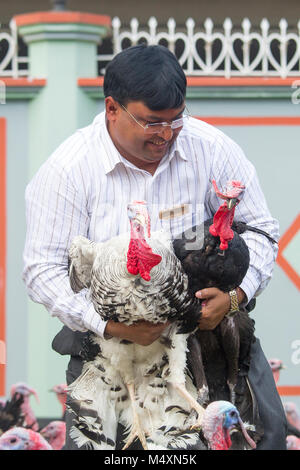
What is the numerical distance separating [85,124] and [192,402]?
2982 mm

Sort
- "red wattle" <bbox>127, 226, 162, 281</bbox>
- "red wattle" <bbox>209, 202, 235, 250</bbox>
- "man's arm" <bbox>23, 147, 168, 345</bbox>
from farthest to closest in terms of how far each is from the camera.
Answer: "man's arm" <bbox>23, 147, 168, 345</bbox>, "red wattle" <bbox>209, 202, 235, 250</bbox>, "red wattle" <bbox>127, 226, 162, 281</bbox>

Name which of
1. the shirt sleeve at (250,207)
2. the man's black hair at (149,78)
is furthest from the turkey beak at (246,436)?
the man's black hair at (149,78)

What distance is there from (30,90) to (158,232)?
290cm

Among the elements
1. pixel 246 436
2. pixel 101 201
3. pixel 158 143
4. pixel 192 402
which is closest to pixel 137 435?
pixel 192 402

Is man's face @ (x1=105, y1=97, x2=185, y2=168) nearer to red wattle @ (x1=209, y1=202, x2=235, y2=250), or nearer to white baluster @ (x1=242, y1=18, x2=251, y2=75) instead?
red wattle @ (x1=209, y1=202, x2=235, y2=250)

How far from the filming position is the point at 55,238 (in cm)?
284

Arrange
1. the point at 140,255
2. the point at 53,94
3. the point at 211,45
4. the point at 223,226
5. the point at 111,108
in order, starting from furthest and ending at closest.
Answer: the point at 211,45 < the point at 53,94 < the point at 111,108 < the point at 223,226 < the point at 140,255

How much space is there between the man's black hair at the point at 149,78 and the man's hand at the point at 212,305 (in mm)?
574

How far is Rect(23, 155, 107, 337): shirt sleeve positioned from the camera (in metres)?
2.80

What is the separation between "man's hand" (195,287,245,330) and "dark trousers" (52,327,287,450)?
12.2 inches

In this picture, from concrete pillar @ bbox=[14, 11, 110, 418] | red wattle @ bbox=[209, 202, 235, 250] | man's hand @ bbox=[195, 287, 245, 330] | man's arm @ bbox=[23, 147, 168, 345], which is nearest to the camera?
red wattle @ bbox=[209, 202, 235, 250]

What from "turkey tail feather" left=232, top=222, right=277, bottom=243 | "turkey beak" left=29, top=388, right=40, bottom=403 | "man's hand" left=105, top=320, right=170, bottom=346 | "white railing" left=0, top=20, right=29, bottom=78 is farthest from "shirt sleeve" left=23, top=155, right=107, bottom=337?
"white railing" left=0, top=20, right=29, bottom=78

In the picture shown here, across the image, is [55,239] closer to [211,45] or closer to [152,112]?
[152,112]

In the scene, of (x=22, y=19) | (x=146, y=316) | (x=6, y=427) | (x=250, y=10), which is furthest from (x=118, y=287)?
(x=250, y=10)
